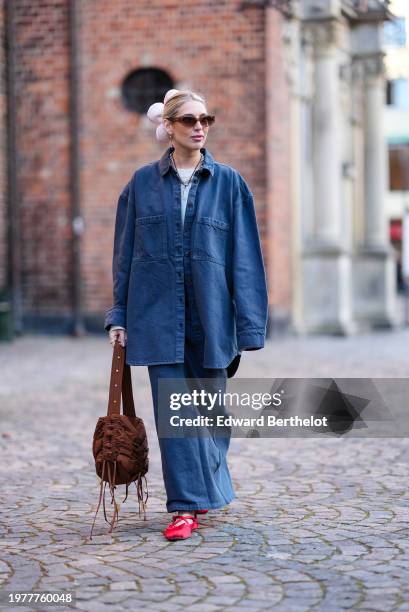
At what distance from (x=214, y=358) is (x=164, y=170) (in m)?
0.86

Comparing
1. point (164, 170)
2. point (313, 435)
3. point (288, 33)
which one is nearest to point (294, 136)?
point (288, 33)

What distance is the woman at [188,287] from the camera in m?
5.02

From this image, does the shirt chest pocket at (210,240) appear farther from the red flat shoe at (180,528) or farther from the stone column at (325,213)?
the stone column at (325,213)

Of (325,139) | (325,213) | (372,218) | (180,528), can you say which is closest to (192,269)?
(180,528)

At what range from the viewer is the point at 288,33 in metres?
18.5

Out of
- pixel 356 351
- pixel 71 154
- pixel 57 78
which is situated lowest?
pixel 356 351

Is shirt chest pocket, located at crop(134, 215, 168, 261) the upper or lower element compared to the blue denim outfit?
upper

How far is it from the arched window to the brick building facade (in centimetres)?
11

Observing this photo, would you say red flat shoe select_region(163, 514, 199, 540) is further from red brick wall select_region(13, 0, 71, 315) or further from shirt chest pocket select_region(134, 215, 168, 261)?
red brick wall select_region(13, 0, 71, 315)

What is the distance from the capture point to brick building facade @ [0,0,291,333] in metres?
17.4

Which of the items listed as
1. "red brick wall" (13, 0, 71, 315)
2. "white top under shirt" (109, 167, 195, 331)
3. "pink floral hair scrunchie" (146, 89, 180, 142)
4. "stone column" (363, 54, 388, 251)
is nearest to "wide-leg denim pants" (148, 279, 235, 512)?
"white top under shirt" (109, 167, 195, 331)

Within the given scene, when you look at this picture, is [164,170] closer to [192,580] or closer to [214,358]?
[214,358]

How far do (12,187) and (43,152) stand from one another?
713 mm

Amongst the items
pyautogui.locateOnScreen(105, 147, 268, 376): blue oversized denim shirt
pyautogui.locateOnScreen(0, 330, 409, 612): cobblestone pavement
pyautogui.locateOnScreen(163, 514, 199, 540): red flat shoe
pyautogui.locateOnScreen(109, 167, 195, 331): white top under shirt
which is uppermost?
pyautogui.locateOnScreen(109, 167, 195, 331): white top under shirt
